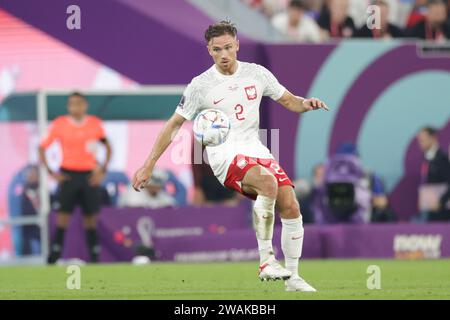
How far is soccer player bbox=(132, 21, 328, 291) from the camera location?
1181 cm

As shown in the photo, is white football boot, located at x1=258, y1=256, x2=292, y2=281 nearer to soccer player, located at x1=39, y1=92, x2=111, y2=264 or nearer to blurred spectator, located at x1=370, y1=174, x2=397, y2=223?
soccer player, located at x1=39, y1=92, x2=111, y2=264

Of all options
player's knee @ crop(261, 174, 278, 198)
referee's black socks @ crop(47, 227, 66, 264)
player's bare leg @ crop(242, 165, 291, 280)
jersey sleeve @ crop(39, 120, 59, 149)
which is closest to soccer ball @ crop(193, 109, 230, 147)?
player's bare leg @ crop(242, 165, 291, 280)

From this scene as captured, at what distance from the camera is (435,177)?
69.5 ft

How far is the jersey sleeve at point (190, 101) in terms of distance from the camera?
12.0 metres

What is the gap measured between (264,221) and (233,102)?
3.69ft

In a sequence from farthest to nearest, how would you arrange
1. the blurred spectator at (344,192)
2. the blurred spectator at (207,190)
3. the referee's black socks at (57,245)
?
the blurred spectator at (207,190) → the blurred spectator at (344,192) → the referee's black socks at (57,245)

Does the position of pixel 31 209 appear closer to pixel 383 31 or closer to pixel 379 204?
pixel 379 204

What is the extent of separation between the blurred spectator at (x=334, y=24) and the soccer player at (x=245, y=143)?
10.5 meters

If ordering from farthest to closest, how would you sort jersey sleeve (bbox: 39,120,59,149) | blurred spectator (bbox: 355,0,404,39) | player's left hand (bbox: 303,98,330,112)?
blurred spectator (bbox: 355,0,404,39)
jersey sleeve (bbox: 39,120,59,149)
player's left hand (bbox: 303,98,330,112)

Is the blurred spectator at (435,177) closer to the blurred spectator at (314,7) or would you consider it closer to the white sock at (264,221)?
the blurred spectator at (314,7)

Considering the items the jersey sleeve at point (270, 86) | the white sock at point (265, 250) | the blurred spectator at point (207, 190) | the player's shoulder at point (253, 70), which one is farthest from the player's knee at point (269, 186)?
the blurred spectator at point (207, 190)

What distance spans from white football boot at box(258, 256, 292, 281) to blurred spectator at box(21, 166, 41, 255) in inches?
396

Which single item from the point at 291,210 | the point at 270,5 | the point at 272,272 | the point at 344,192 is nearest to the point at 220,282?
the point at 291,210

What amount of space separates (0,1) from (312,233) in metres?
5.96
